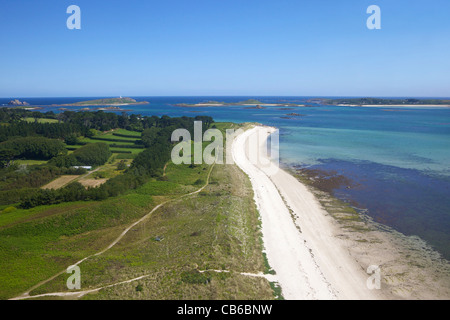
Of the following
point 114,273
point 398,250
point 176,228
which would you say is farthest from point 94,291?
point 398,250

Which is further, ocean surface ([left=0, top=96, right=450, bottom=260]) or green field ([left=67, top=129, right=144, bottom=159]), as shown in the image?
green field ([left=67, top=129, right=144, bottom=159])

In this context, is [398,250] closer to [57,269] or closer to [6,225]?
[57,269]

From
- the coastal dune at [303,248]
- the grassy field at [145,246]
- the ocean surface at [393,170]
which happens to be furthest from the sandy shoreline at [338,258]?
the ocean surface at [393,170]

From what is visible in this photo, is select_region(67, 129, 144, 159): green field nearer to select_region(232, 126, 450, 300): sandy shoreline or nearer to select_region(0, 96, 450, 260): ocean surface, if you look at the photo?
select_region(0, 96, 450, 260): ocean surface

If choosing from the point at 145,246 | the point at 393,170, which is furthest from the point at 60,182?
the point at 393,170

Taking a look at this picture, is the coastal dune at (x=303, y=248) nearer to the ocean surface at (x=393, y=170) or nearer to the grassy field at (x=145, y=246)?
the grassy field at (x=145, y=246)

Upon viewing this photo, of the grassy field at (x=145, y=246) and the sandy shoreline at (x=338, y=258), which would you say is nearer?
the grassy field at (x=145, y=246)

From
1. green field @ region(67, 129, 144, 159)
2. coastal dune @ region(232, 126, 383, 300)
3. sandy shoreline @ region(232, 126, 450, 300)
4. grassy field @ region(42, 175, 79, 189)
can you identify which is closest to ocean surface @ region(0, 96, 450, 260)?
sandy shoreline @ region(232, 126, 450, 300)
